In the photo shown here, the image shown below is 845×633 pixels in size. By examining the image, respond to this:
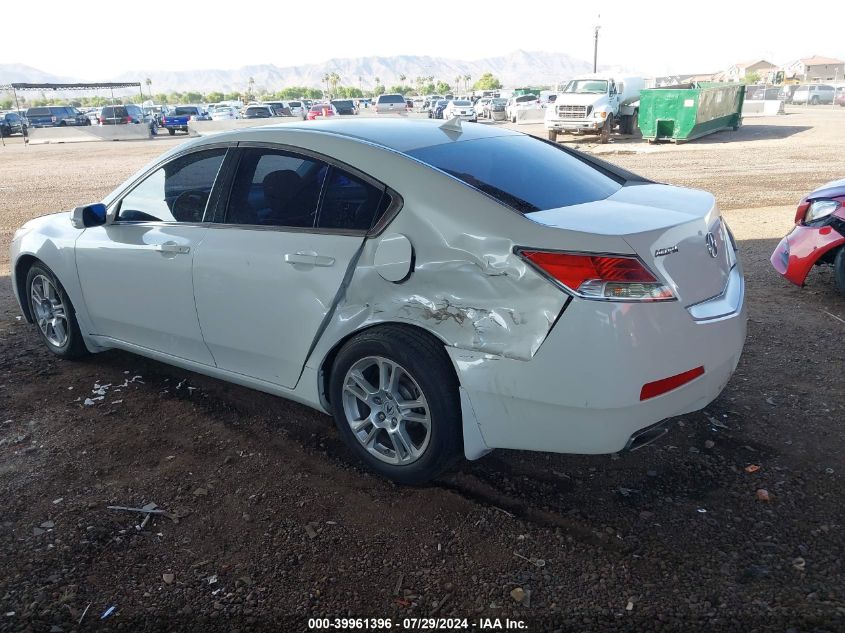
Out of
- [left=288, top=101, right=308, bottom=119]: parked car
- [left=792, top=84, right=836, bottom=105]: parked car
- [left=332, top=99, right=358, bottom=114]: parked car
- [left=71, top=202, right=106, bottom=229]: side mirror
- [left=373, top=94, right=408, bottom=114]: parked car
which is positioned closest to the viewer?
[left=71, top=202, right=106, bottom=229]: side mirror

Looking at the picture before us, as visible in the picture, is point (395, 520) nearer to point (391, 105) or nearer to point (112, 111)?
point (112, 111)

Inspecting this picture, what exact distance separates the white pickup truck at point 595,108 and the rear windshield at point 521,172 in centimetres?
2065

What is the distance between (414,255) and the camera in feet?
10.1

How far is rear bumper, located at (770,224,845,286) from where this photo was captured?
576 centimetres

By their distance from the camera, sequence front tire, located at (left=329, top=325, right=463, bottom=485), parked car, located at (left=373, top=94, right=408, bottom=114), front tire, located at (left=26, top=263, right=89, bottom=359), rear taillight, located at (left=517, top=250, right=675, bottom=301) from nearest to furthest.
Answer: rear taillight, located at (left=517, top=250, right=675, bottom=301)
front tire, located at (left=329, top=325, right=463, bottom=485)
front tire, located at (left=26, top=263, right=89, bottom=359)
parked car, located at (left=373, top=94, right=408, bottom=114)

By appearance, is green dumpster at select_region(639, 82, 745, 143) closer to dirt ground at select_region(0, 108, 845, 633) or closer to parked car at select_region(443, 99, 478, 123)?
parked car at select_region(443, 99, 478, 123)

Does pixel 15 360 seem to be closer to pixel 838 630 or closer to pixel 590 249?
pixel 590 249

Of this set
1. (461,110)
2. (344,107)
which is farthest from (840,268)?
(344,107)

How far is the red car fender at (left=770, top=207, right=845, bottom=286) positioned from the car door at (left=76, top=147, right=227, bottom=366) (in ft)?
15.5

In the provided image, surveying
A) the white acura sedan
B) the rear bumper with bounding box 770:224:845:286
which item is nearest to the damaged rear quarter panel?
the white acura sedan

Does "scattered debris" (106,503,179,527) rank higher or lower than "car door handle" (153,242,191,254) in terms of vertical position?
lower

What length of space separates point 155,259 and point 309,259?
124 cm

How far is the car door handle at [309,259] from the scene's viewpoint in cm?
334

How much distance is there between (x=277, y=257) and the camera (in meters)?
3.51
